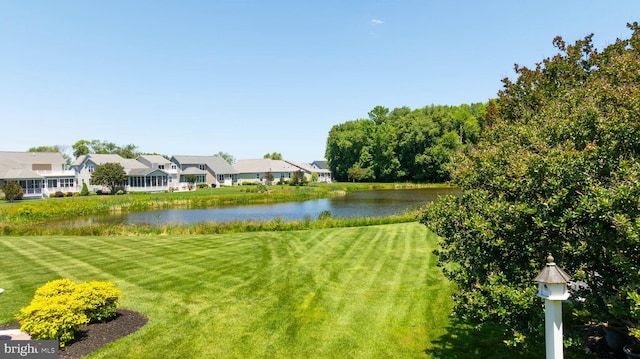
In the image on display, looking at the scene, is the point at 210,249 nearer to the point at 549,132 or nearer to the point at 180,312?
the point at 180,312

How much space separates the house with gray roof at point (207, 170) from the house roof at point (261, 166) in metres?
6.15

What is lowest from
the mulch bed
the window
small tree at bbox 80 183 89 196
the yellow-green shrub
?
the mulch bed

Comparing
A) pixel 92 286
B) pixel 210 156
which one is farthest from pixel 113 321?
pixel 210 156

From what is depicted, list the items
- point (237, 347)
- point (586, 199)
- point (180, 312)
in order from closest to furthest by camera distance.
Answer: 1. point (586, 199)
2. point (237, 347)
3. point (180, 312)

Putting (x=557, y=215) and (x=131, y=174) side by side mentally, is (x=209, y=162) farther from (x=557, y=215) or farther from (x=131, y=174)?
(x=557, y=215)

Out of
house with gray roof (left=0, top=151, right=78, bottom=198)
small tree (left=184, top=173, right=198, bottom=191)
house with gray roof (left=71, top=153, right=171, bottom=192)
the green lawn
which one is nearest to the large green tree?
the green lawn

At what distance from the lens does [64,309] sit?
767cm

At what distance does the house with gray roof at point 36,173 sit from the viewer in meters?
54.5

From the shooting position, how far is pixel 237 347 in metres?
7.90

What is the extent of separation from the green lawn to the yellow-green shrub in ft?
3.25

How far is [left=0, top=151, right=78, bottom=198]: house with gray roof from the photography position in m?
54.5

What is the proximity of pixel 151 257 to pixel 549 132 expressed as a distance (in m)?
14.3

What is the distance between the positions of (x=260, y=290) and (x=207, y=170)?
236 ft

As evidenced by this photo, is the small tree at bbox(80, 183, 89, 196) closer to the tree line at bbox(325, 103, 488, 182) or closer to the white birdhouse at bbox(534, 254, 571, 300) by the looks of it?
the tree line at bbox(325, 103, 488, 182)
